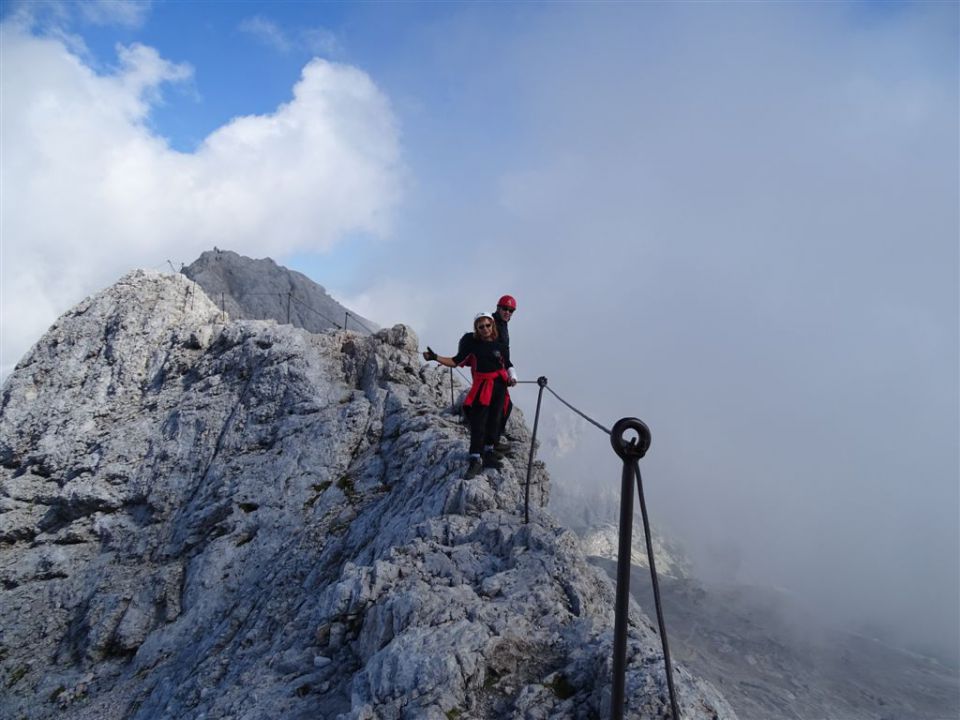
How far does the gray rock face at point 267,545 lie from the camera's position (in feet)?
20.0

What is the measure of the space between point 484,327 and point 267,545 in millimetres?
6411

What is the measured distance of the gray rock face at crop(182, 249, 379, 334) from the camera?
147ft

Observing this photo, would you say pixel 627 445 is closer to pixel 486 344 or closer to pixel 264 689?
pixel 264 689

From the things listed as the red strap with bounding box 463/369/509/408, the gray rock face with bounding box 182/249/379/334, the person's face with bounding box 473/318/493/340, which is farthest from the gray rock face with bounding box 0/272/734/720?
the gray rock face with bounding box 182/249/379/334

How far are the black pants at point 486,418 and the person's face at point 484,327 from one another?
887 millimetres

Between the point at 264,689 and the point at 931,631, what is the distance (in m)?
206

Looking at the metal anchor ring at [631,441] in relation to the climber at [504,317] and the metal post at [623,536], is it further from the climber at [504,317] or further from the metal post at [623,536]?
the climber at [504,317]

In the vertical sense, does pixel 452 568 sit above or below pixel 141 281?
below

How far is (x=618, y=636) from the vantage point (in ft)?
13.3

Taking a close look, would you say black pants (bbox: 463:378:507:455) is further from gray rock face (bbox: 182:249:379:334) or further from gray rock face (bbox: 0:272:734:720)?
gray rock face (bbox: 182:249:379:334)

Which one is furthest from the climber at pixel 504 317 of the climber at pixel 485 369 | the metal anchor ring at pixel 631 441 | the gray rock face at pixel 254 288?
the gray rock face at pixel 254 288

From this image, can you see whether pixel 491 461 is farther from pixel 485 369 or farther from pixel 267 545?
pixel 267 545

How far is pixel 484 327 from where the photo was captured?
35.1ft

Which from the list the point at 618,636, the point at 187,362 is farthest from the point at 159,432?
the point at 618,636
